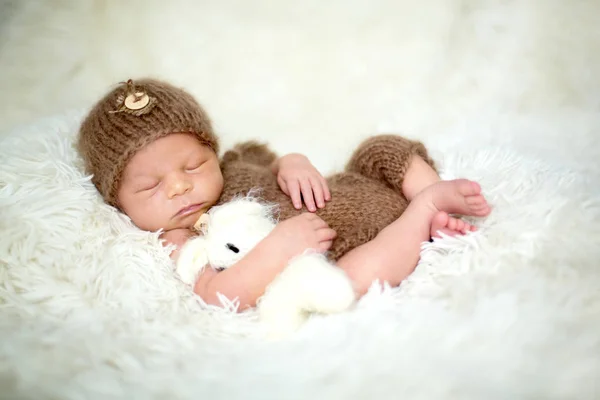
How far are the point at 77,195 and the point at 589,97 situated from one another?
4.28 ft

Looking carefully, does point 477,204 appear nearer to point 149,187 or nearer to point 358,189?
point 358,189

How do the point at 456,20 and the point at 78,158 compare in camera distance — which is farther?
the point at 456,20

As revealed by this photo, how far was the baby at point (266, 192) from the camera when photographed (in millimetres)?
1021

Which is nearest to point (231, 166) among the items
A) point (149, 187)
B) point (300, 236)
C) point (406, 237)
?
point (149, 187)

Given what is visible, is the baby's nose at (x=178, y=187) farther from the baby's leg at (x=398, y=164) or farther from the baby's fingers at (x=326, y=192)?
the baby's leg at (x=398, y=164)

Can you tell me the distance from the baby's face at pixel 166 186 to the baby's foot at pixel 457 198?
45 cm

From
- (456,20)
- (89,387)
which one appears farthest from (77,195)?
(456,20)

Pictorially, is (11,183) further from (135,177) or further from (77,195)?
(135,177)

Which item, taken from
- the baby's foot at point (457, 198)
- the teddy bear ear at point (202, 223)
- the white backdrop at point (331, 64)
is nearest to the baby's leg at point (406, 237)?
the baby's foot at point (457, 198)

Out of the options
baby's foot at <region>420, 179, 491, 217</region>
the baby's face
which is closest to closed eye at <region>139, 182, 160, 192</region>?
the baby's face

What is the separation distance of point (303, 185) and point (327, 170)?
1.31 ft

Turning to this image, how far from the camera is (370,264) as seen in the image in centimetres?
101

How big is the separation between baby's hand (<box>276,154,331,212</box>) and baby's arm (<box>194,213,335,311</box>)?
124 mm

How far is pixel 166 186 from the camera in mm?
1114
